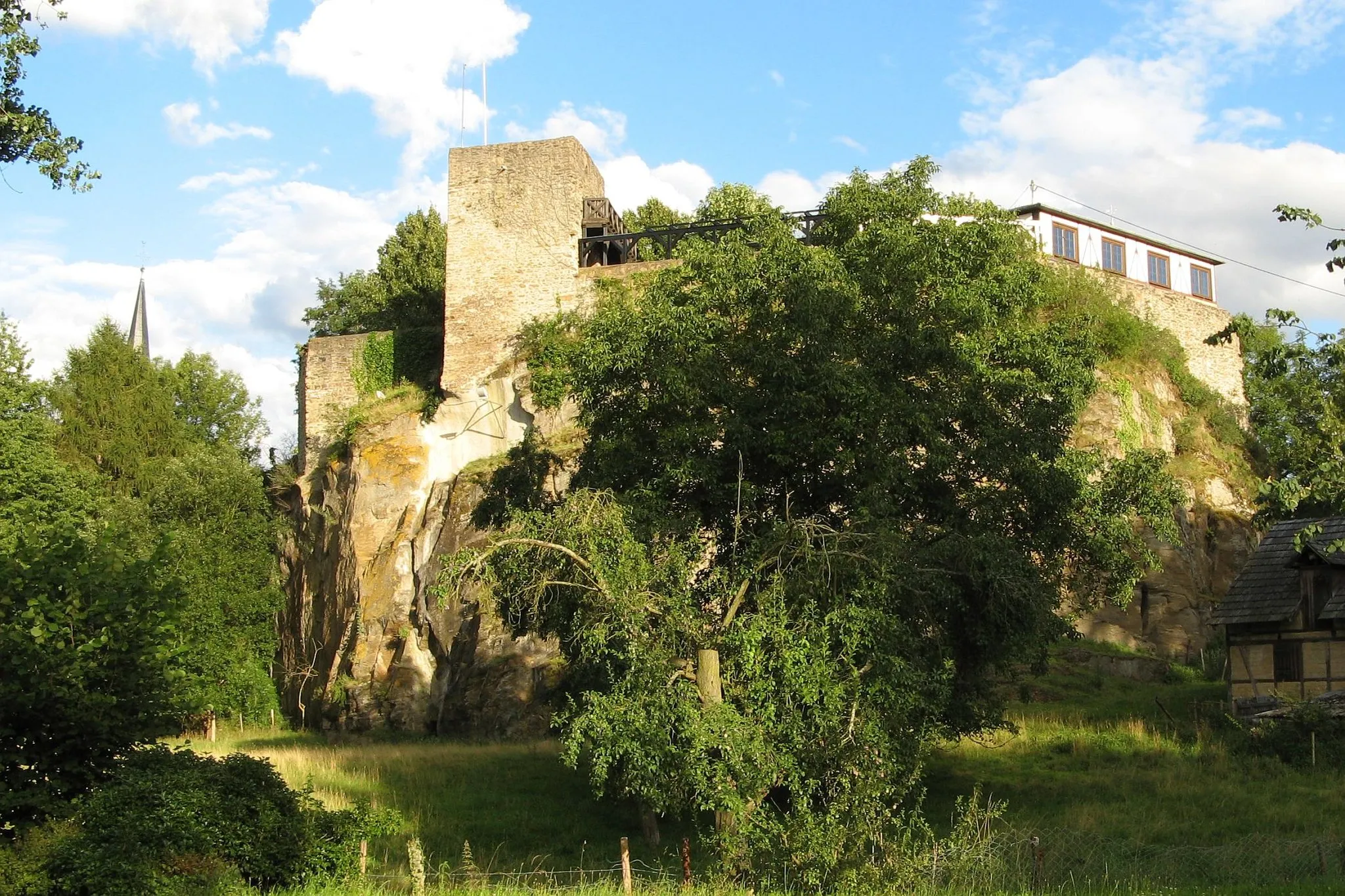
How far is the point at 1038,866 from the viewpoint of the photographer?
13602mm

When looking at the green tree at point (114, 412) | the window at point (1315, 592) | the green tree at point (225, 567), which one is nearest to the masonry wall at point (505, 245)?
the green tree at point (225, 567)

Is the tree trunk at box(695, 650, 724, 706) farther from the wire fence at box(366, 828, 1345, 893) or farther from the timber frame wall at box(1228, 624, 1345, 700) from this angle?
the timber frame wall at box(1228, 624, 1345, 700)

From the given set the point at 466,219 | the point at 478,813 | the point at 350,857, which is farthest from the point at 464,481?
the point at 350,857

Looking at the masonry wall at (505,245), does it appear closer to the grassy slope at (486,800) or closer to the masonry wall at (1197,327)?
the grassy slope at (486,800)

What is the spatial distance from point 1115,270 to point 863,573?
2606 centimetres

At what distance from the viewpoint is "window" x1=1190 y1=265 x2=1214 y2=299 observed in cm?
3984

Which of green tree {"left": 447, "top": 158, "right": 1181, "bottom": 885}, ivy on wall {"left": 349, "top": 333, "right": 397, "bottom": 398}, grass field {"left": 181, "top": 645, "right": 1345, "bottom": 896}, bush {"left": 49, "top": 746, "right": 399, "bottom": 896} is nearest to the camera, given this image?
bush {"left": 49, "top": 746, "right": 399, "bottom": 896}

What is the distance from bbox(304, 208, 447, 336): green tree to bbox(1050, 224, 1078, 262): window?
18.0 m

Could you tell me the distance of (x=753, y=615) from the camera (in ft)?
48.2

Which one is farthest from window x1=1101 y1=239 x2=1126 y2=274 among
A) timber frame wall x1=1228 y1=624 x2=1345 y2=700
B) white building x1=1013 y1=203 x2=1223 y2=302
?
timber frame wall x1=1228 y1=624 x2=1345 y2=700

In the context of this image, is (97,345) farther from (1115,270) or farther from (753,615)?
(753,615)

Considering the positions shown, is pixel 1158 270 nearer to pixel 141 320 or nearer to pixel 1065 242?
pixel 1065 242

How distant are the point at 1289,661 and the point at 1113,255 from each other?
16556 mm

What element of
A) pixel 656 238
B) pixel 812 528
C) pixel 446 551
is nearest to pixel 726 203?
pixel 656 238
